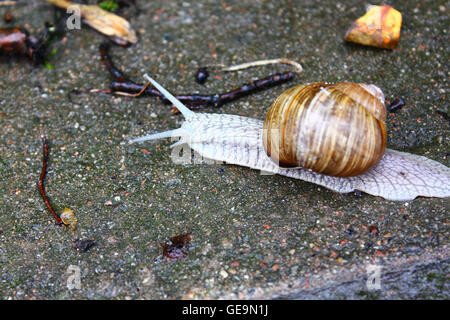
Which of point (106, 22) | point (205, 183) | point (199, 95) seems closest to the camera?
point (205, 183)

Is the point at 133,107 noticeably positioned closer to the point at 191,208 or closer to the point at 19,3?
the point at 191,208

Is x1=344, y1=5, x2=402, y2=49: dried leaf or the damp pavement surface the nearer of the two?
the damp pavement surface

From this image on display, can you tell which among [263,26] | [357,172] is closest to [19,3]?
[263,26]

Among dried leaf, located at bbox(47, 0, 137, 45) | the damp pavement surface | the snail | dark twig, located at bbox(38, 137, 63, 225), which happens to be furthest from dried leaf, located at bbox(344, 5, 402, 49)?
dark twig, located at bbox(38, 137, 63, 225)

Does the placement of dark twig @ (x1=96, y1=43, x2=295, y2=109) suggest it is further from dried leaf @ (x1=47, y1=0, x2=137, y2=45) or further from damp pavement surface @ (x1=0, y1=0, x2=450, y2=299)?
dried leaf @ (x1=47, y1=0, x2=137, y2=45)

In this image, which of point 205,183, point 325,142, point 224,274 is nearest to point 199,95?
point 205,183

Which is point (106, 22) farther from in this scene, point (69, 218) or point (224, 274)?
point (224, 274)

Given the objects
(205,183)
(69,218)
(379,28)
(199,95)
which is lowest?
(69,218)
